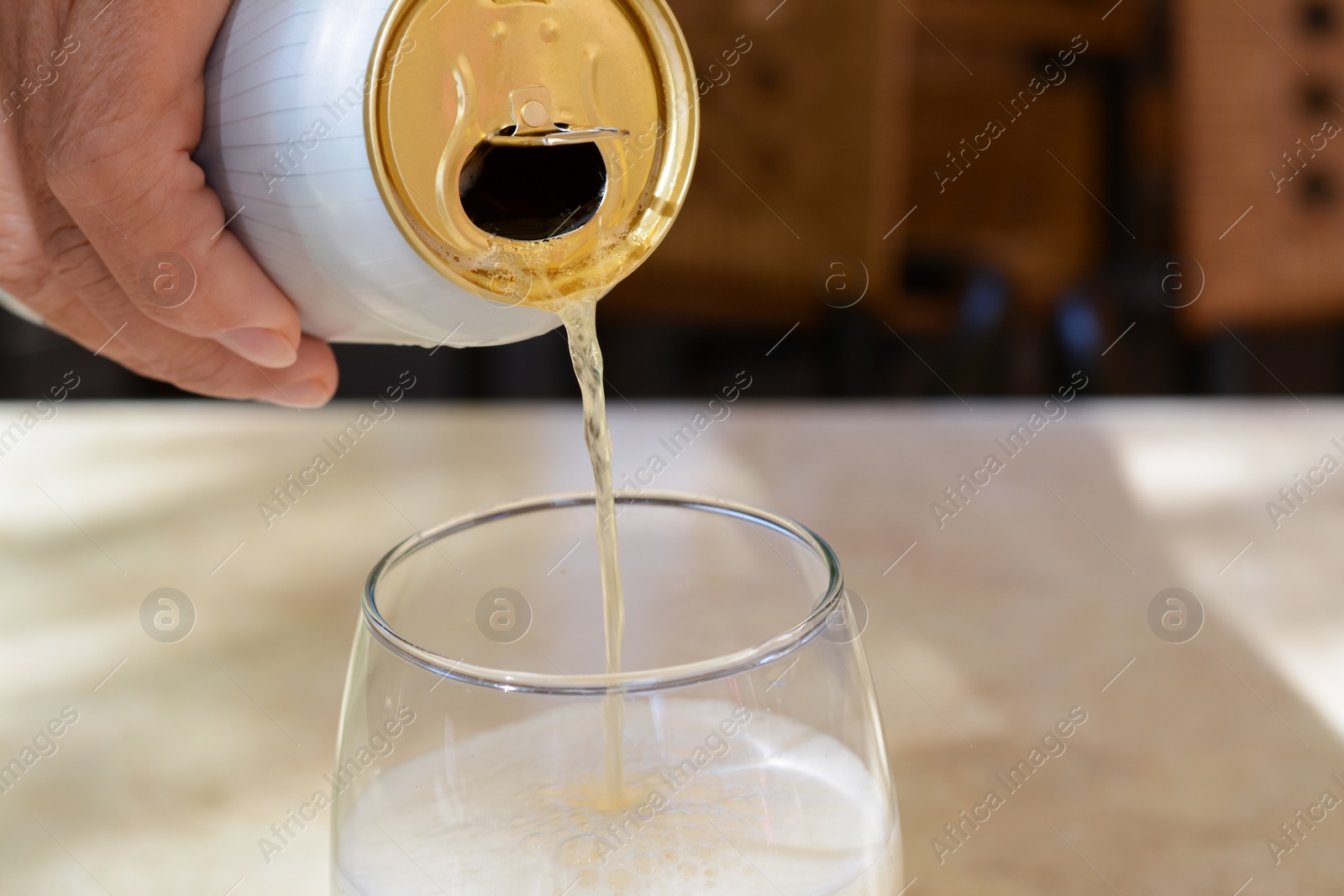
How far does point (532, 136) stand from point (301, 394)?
0.26 meters

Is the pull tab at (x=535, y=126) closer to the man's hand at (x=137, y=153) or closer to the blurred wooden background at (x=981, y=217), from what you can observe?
the man's hand at (x=137, y=153)

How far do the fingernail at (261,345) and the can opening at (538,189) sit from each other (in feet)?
0.41

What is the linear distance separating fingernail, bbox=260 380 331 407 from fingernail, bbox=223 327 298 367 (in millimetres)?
83

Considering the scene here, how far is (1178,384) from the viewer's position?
2.71 metres

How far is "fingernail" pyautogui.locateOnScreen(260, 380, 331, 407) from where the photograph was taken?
606 millimetres

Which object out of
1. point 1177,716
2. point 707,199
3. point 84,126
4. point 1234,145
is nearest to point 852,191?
point 707,199

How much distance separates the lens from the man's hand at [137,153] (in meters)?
0.44

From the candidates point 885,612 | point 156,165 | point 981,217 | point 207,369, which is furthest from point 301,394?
point 981,217

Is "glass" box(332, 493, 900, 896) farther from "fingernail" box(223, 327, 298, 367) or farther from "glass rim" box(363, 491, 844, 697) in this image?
"fingernail" box(223, 327, 298, 367)

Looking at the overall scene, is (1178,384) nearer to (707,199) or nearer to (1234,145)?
(1234,145)

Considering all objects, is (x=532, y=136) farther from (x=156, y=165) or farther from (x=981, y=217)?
(x=981, y=217)

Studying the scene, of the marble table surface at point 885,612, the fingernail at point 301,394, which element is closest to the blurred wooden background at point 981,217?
the marble table surface at point 885,612

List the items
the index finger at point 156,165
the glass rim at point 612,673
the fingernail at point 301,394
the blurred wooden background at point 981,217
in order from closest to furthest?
the glass rim at point 612,673
the index finger at point 156,165
the fingernail at point 301,394
the blurred wooden background at point 981,217

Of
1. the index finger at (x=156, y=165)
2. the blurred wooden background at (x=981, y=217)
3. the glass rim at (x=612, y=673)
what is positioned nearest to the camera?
the glass rim at (x=612, y=673)
